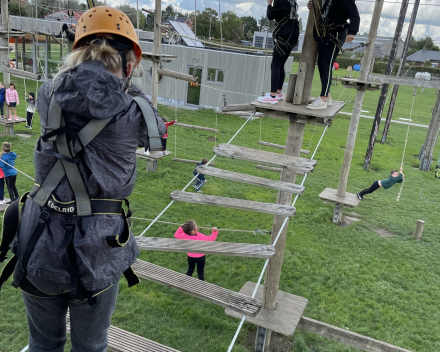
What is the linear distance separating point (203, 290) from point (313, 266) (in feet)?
12.6

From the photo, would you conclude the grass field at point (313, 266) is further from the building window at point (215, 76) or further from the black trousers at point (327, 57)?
the building window at point (215, 76)

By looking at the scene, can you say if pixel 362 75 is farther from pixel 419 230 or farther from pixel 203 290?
pixel 203 290

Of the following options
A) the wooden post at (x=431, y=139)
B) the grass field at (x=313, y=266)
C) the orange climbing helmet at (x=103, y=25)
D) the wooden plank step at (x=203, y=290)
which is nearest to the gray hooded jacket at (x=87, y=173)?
the orange climbing helmet at (x=103, y=25)

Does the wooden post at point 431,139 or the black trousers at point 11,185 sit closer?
the black trousers at point 11,185

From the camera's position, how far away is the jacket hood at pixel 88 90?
4.91ft

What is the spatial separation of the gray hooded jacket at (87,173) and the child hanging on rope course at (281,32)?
3122 millimetres

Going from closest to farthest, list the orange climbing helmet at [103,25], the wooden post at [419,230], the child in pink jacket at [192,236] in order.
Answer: the orange climbing helmet at [103,25] → the child in pink jacket at [192,236] → the wooden post at [419,230]

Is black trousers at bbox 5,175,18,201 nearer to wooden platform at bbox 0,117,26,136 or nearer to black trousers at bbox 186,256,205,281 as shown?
black trousers at bbox 186,256,205,281

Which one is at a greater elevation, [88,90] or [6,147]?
[88,90]

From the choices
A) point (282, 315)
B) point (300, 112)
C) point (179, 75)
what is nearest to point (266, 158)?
point (300, 112)

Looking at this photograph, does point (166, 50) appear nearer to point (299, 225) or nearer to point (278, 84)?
point (299, 225)

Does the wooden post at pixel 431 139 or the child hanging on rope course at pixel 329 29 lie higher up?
the child hanging on rope course at pixel 329 29

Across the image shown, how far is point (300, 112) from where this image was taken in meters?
4.23

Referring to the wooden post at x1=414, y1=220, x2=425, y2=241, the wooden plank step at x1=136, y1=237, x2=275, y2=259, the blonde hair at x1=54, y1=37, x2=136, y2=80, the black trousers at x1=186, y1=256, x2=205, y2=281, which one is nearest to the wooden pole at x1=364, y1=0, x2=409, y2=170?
the wooden post at x1=414, y1=220, x2=425, y2=241
